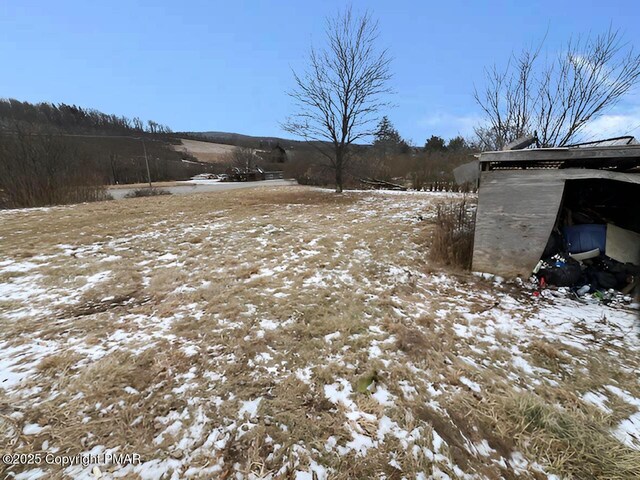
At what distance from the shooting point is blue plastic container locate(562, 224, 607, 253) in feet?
12.4

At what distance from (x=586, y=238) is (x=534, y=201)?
1181mm

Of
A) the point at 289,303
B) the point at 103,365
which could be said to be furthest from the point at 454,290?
the point at 103,365

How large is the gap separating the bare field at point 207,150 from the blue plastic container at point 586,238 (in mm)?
62862

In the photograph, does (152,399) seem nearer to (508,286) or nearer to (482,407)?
(482,407)

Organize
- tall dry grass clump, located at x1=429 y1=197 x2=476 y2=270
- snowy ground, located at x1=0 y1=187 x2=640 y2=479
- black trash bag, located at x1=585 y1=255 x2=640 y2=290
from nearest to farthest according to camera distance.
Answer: snowy ground, located at x1=0 y1=187 x2=640 y2=479, black trash bag, located at x1=585 y1=255 x2=640 y2=290, tall dry grass clump, located at x1=429 y1=197 x2=476 y2=270

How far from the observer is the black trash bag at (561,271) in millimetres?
3650

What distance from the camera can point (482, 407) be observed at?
1956 millimetres

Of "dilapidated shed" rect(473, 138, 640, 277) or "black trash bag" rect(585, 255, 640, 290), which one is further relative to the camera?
"black trash bag" rect(585, 255, 640, 290)

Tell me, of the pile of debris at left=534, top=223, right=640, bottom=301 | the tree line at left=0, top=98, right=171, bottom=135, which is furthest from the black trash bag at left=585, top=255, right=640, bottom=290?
the tree line at left=0, top=98, right=171, bottom=135

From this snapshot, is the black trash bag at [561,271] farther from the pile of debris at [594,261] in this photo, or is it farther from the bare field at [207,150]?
the bare field at [207,150]

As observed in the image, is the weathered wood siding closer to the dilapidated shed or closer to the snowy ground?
the dilapidated shed

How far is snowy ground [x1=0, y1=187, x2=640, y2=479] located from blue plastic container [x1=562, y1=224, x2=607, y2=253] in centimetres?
98

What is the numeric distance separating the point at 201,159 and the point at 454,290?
7161 centimetres

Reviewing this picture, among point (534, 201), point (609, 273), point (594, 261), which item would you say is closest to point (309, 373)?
point (534, 201)
